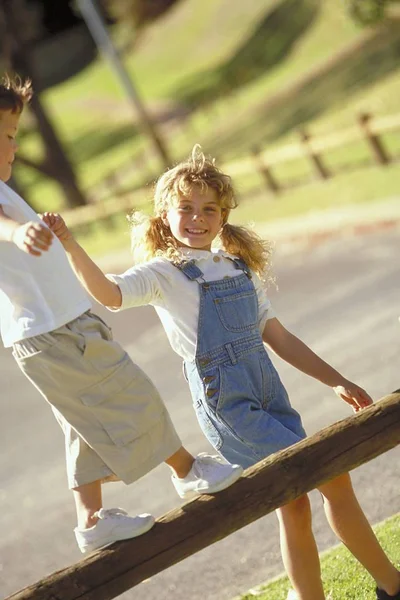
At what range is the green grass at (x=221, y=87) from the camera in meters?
32.0

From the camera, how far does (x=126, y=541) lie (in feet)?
12.8

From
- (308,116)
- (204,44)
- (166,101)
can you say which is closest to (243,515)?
(308,116)

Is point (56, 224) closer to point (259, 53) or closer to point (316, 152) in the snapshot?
point (316, 152)

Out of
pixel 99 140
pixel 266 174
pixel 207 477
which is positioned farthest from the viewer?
pixel 99 140

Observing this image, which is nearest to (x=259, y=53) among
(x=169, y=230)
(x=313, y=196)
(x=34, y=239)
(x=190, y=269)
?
(x=313, y=196)

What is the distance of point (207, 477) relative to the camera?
13.2 feet

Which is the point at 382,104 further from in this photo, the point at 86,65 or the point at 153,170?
the point at 86,65

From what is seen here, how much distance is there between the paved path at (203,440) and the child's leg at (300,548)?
146 cm

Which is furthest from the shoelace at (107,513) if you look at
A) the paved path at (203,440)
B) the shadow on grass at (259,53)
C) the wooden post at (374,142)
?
the shadow on grass at (259,53)

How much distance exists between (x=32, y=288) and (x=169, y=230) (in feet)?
3.13

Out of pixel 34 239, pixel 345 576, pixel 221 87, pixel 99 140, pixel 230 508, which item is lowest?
pixel 345 576

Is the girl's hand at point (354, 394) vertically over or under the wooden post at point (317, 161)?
under

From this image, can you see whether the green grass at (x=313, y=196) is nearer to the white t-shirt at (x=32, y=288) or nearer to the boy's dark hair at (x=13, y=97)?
the boy's dark hair at (x=13, y=97)

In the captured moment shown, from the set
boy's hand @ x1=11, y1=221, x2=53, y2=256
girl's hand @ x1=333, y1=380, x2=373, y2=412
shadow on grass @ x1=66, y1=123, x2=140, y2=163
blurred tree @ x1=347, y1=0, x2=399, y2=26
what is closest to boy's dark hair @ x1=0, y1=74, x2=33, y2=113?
boy's hand @ x1=11, y1=221, x2=53, y2=256
